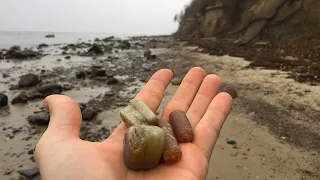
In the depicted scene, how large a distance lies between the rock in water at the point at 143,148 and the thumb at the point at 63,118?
645 mm

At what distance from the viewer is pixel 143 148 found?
2693 millimetres

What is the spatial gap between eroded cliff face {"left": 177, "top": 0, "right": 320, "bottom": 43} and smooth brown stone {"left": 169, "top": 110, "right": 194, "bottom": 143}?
74.1ft

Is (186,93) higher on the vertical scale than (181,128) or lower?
higher

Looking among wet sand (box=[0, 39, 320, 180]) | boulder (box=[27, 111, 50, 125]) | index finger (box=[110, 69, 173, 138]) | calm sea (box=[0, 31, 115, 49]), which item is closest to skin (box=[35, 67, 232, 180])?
index finger (box=[110, 69, 173, 138])

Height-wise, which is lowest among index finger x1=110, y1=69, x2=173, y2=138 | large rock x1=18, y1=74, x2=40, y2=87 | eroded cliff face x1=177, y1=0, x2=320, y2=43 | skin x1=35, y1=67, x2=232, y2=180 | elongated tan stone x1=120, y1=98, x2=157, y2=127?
large rock x1=18, y1=74, x2=40, y2=87

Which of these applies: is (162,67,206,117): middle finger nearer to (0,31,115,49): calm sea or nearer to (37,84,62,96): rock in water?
(37,84,62,96): rock in water

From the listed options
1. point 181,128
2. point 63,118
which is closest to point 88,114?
point 63,118

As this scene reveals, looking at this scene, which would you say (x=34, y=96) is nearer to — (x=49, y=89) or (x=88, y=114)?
(x=49, y=89)

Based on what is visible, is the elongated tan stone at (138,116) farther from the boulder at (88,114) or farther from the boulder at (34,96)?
the boulder at (34,96)

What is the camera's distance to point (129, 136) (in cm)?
282

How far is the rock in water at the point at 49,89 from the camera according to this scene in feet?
34.1

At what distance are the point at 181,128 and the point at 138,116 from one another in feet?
1.86

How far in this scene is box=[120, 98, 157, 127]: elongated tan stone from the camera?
132 inches

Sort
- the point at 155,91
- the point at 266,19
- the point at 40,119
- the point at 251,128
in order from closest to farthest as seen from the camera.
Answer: the point at 155,91 < the point at 251,128 < the point at 40,119 < the point at 266,19
